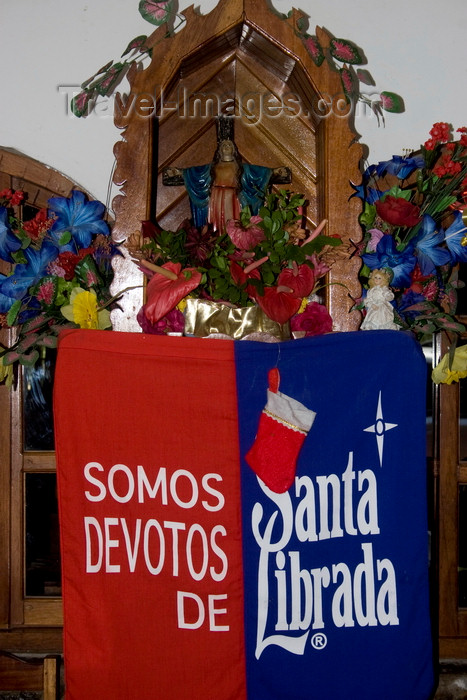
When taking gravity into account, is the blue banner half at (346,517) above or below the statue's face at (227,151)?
below

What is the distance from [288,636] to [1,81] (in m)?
1.38

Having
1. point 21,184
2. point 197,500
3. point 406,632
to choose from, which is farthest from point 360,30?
point 406,632

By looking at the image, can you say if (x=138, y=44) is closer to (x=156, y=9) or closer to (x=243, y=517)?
(x=156, y=9)

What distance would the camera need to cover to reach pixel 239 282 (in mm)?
1318

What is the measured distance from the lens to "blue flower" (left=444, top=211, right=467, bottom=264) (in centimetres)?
137

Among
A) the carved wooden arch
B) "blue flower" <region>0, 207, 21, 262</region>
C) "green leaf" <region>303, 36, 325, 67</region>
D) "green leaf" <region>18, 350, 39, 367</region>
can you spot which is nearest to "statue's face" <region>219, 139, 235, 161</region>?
the carved wooden arch

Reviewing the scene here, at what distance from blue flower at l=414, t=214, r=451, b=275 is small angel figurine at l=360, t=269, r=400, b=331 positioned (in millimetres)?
93

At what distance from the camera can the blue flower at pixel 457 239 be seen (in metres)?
1.37

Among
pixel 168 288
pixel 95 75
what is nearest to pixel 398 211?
pixel 168 288

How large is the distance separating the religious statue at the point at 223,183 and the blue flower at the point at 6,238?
36cm

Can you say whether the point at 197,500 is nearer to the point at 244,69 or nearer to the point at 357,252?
the point at 357,252

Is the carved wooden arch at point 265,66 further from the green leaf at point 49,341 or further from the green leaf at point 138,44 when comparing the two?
the green leaf at point 49,341

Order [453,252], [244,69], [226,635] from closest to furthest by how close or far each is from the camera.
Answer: [226,635]
[453,252]
[244,69]

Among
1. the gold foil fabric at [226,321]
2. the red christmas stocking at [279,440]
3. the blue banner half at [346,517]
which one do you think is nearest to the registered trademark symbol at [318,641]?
the blue banner half at [346,517]
